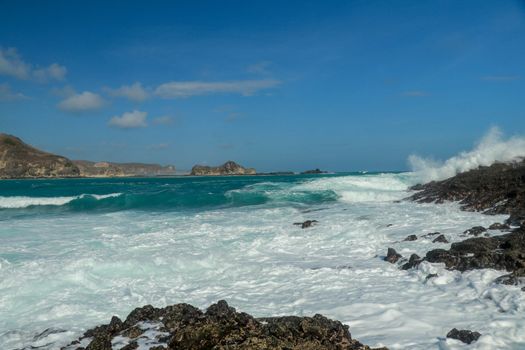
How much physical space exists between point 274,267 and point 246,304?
2063mm

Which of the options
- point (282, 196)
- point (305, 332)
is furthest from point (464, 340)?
point (282, 196)

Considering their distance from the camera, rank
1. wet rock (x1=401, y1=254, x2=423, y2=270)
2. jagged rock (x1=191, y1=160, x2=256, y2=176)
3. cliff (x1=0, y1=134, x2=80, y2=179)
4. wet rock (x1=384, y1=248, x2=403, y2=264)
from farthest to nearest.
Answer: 1. jagged rock (x1=191, y1=160, x2=256, y2=176)
2. cliff (x1=0, y1=134, x2=80, y2=179)
3. wet rock (x1=384, y1=248, x2=403, y2=264)
4. wet rock (x1=401, y1=254, x2=423, y2=270)

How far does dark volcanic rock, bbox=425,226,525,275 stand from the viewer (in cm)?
628

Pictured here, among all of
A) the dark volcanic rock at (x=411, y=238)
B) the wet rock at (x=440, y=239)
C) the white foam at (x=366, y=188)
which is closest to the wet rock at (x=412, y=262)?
the wet rock at (x=440, y=239)

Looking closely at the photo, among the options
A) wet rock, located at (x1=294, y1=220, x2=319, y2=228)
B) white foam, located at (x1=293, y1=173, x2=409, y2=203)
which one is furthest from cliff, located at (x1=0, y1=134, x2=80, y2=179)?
wet rock, located at (x1=294, y1=220, x2=319, y2=228)

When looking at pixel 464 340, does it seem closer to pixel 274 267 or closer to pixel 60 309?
pixel 274 267

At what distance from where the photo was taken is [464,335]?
Answer: 4.09m

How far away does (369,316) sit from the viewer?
4.98 meters

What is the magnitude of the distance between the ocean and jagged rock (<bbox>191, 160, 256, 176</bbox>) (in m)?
110

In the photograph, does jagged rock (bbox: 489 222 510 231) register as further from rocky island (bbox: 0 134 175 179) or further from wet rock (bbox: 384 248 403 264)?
rocky island (bbox: 0 134 175 179)

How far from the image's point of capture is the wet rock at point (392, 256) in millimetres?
7738

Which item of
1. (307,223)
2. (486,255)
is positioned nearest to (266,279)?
(486,255)

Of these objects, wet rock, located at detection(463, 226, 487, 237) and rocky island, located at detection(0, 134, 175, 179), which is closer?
wet rock, located at detection(463, 226, 487, 237)

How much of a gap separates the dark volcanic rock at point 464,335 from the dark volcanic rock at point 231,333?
1.08 m
